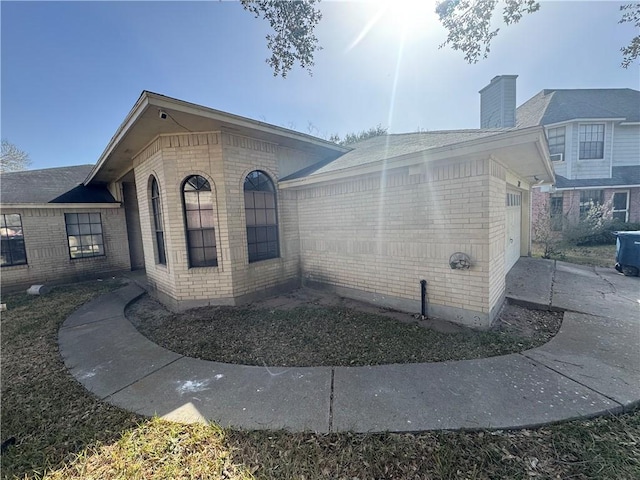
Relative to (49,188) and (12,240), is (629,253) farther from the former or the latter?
(49,188)

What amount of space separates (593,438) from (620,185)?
17591 millimetres

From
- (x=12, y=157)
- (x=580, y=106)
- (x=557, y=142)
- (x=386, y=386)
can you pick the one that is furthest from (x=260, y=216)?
(x=12, y=157)

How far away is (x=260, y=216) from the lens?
680cm

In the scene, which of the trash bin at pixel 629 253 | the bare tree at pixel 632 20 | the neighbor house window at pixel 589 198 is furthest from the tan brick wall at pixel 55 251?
the neighbor house window at pixel 589 198

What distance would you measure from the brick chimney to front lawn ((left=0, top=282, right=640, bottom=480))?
1041cm

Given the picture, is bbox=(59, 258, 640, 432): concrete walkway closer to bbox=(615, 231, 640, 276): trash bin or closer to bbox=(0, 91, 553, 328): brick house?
bbox=(0, 91, 553, 328): brick house

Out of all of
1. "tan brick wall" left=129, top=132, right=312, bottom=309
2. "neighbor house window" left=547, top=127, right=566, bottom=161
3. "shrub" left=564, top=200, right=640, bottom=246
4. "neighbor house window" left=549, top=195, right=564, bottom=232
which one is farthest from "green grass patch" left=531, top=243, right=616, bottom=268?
"tan brick wall" left=129, top=132, right=312, bottom=309

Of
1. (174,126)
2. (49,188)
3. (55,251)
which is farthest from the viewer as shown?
(49,188)

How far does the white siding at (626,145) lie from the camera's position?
46.9ft

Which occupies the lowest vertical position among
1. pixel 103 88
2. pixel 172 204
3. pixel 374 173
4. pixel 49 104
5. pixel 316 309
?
pixel 316 309

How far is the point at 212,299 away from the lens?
6.13 metres

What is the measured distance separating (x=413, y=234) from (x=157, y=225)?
256 inches

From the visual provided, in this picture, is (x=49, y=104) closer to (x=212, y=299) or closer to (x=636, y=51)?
(x=212, y=299)

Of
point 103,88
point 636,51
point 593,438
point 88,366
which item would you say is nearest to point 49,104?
point 103,88
